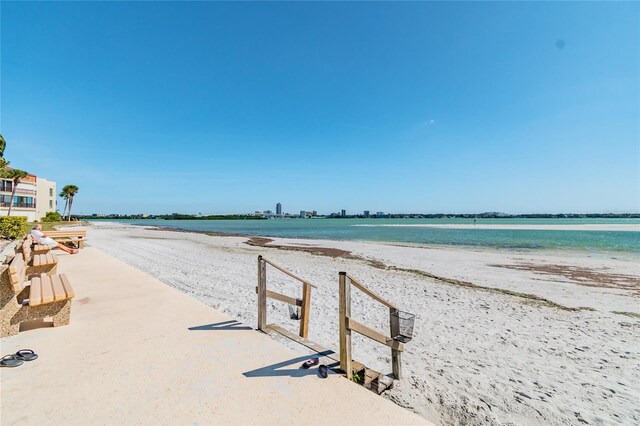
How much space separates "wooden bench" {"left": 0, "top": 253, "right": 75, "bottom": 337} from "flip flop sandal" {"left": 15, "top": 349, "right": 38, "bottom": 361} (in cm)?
61

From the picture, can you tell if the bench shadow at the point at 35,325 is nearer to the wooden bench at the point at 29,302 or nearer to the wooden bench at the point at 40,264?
the wooden bench at the point at 29,302

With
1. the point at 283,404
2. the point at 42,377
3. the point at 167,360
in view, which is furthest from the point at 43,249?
the point at 283,404

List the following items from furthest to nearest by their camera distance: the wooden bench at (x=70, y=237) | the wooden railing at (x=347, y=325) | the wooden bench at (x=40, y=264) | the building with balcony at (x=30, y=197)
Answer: the building with balcony at (x=30, y=197) < the wooden bench at (x=70, y=237) < the wooden bench at (x=40, y=264) < the wooden railing at (x=347, y=325)

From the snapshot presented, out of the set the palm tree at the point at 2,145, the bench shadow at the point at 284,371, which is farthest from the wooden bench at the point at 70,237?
the bench shadow at the point at 284,371

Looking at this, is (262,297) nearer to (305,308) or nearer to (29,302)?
(305,308)

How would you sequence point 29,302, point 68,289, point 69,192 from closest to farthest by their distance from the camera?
point 29,302
point 68,289
point 69,192

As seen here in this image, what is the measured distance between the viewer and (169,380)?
3201mm

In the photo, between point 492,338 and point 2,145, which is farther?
point 2,145

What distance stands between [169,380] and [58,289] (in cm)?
269

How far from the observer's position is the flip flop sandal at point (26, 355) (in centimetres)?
349

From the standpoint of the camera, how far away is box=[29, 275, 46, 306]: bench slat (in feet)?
12.9

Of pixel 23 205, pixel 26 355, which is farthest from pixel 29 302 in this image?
pixel 23 205

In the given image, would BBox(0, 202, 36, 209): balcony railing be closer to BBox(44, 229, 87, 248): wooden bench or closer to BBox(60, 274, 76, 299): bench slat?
BBox(44, 229, 87, 248): wooden bench

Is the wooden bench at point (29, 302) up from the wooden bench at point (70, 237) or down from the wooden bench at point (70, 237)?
down
